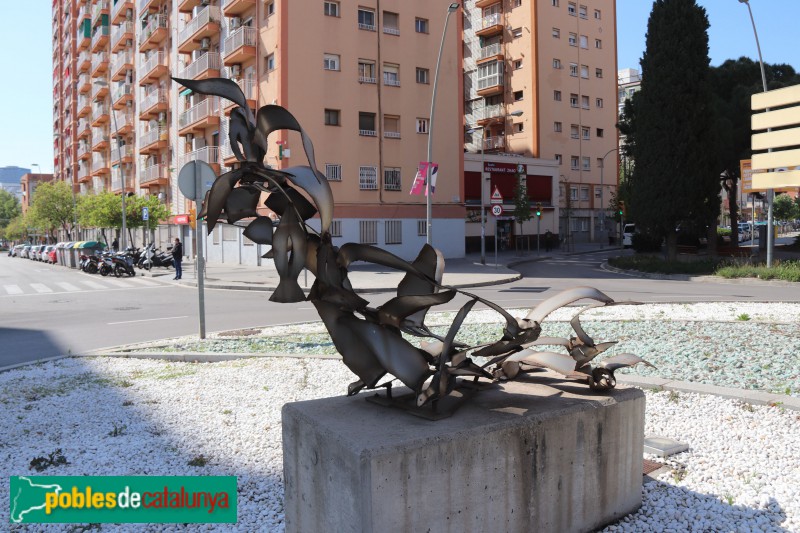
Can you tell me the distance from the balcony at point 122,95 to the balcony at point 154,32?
7154mm

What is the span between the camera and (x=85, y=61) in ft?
237

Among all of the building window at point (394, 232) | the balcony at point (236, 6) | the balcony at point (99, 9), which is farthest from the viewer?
the balcony at point (99, 9)

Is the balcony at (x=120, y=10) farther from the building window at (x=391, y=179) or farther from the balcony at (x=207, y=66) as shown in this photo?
the building window at (x=391, y=179)

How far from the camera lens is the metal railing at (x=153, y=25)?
47656 mm

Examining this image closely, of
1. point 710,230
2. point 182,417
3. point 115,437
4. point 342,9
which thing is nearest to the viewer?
point 115,437

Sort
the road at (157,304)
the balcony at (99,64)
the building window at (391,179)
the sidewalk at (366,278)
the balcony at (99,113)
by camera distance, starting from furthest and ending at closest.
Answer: the balcony at (99,64)
the balcony at (99,113)
the building window at (391,179)
the sidewalk at (366,278)
the road at (157,304)

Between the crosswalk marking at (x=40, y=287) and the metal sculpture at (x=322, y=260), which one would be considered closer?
the metal sculpture at (x=322, y=260)

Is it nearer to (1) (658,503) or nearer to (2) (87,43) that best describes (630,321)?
(1) (658,503)

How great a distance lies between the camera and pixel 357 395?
3.50m

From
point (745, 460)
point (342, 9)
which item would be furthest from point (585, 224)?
point (745, 460)

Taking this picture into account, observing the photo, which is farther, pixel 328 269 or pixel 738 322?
pixel 738 322

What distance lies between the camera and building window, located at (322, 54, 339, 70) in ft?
106

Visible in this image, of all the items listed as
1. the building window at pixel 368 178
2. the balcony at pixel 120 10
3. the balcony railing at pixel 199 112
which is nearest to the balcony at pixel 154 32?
the balcony at pixel 120 10

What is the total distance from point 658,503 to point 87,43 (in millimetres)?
81998
